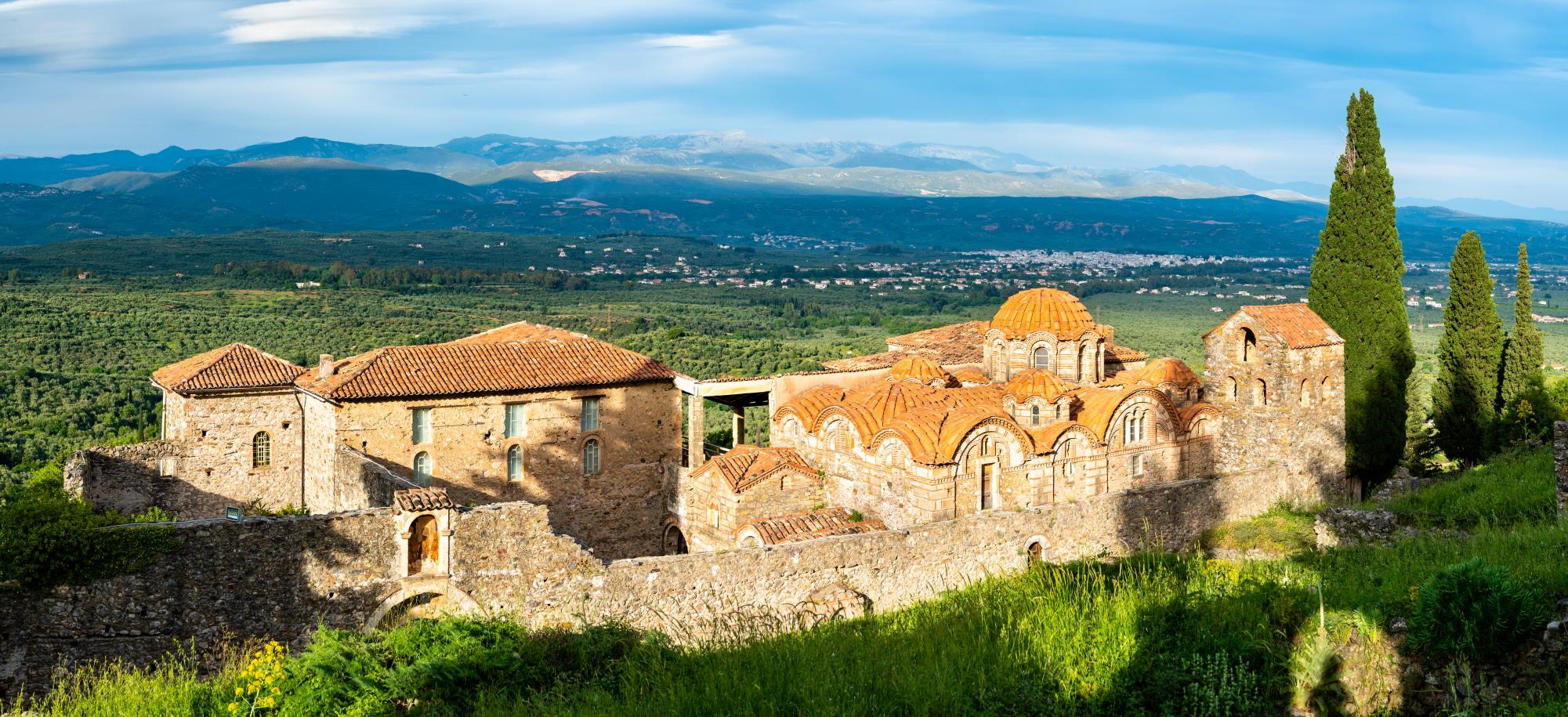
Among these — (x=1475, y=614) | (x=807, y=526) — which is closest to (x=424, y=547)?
(x=807, y=526)

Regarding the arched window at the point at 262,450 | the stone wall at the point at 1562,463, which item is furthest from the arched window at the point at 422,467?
the stone wall at the point at 1562,463

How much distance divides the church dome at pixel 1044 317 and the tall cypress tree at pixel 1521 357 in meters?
11.8

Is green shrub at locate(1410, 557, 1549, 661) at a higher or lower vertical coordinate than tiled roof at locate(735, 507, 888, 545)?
higher

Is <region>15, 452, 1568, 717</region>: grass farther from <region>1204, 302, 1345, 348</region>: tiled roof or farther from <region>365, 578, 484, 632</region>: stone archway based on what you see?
<region>1204, 302, 1345, 348</region>: tiled roof

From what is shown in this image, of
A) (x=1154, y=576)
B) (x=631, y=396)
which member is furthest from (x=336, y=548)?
(x=631, y=396)

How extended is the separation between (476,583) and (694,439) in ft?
37.3

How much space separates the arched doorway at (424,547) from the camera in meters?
15.7

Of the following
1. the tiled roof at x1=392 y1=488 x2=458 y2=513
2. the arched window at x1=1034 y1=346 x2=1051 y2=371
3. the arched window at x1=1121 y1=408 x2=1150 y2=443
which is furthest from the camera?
the arched window at x1=1034 y1=346 x2=1051 y2=371

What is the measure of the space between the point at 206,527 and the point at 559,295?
82.3 metres

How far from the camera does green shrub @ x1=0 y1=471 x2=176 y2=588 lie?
13344 mm

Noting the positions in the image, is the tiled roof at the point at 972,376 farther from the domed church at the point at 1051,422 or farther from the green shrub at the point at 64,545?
the green shrub at the point at 64,545

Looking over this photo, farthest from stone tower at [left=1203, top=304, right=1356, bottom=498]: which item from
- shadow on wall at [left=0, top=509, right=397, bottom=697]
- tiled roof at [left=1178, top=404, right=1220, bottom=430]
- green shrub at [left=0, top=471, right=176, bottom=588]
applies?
green shrub at [left=0, top=471, right=176, bottom=588]

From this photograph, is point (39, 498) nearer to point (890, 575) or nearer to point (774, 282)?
point (890, 575)

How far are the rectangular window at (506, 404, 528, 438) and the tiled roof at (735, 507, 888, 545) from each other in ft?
17.2
